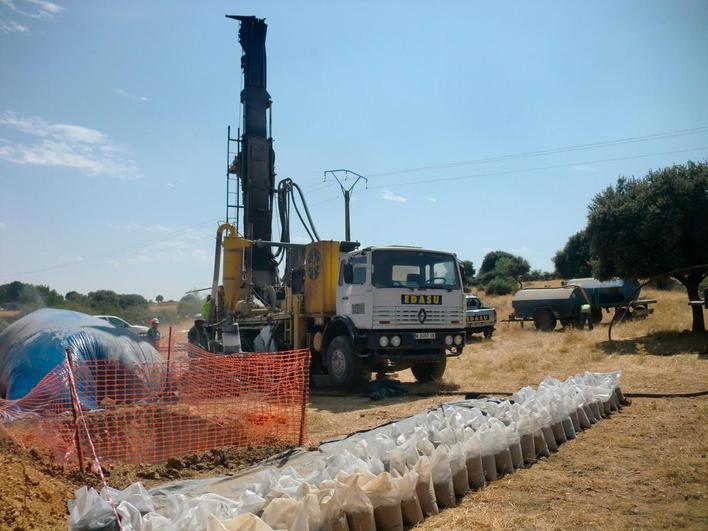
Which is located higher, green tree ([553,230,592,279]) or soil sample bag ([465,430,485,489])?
green tree ([553,230,592,279])

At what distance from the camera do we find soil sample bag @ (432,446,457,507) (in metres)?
4.43

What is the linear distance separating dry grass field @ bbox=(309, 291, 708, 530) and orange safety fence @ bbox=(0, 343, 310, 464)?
0.79 metres

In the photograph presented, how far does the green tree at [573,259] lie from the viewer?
54.4 m

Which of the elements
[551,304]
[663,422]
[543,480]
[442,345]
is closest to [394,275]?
[442,345]

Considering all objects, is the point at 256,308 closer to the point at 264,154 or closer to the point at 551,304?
the point at 264,154

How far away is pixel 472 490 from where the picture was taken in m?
4.80

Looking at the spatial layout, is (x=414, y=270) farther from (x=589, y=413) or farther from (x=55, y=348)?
(x=55, y=348)

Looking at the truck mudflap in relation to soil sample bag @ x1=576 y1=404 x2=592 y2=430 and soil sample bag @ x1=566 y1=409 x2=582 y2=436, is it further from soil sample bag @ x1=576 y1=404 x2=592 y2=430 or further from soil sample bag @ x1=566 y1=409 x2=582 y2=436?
soil sample bag @ x1=566 y1=409 x2=582 y2=436

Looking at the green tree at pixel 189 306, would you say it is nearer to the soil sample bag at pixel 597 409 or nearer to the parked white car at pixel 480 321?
the parked white car at pixel 480 321

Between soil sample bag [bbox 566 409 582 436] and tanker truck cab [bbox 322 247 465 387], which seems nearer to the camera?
soil sample bag [bbox 566 409 582 436]

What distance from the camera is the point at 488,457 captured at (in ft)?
16.5

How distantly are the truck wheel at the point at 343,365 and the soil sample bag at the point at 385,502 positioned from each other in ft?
23.0

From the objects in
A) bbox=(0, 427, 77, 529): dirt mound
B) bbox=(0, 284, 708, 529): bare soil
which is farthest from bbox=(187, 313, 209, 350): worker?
bbox=(0, 427, 77, 529): dirt mound

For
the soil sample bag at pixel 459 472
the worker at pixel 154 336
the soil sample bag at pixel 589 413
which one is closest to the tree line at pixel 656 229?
the worker at pixel 154 336
